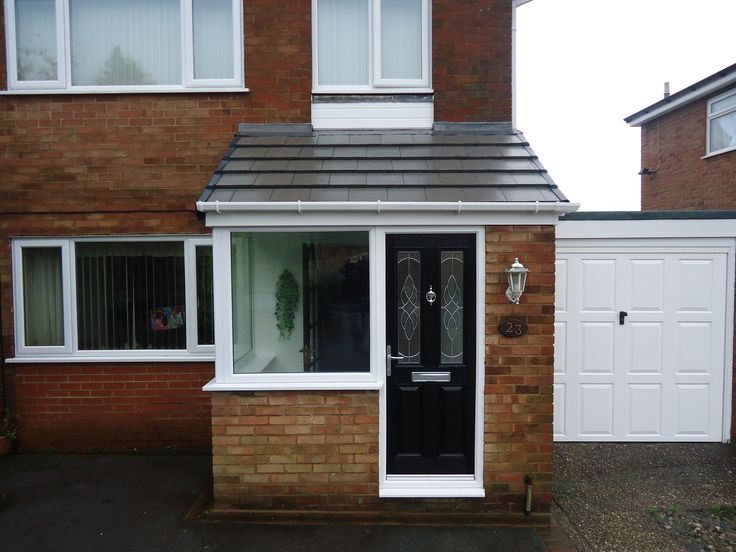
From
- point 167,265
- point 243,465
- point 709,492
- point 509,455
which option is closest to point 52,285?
point 167,265

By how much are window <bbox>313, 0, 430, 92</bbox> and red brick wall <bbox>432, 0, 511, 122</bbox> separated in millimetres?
178

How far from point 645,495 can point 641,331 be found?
179 cm

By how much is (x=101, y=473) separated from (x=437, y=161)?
14.6ft

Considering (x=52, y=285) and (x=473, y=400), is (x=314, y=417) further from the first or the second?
(x=52, y=285)

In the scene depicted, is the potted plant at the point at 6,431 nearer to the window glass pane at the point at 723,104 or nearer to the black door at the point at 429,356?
the black door at the point at 429,356

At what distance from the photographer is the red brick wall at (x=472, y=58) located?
4.80 m

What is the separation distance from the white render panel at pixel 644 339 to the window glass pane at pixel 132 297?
14.0 ft

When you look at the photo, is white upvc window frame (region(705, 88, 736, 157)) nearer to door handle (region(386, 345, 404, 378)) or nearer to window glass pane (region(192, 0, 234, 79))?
door handle (region(386, 345, 404, 378))

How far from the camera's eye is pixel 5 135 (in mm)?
4949

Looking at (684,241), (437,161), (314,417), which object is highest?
(437,161)

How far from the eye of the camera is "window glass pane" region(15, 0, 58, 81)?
4.96 metres

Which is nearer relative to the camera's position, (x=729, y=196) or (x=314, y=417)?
(x=314, y=417)

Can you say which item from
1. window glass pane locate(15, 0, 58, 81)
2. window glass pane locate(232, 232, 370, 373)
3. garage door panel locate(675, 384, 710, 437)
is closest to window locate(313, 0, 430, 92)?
window glass pane locate(232, 232, 370, 373)

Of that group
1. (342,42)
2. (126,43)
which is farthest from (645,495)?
(126,43)
